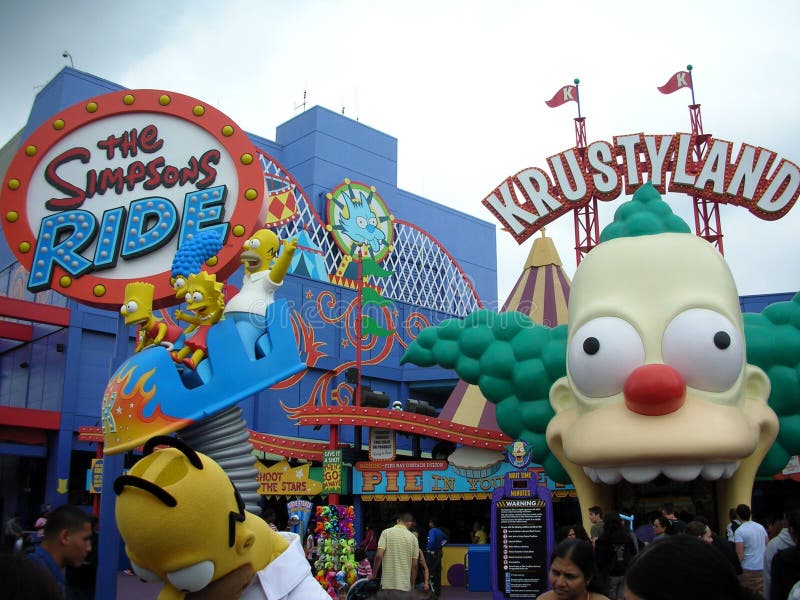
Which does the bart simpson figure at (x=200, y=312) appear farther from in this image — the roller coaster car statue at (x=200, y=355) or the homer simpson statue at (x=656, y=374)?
the homer simpson statue at (x=656, y=374)

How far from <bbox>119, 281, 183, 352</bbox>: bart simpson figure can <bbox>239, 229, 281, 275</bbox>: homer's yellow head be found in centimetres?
122

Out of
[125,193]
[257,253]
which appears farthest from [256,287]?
[125,193]

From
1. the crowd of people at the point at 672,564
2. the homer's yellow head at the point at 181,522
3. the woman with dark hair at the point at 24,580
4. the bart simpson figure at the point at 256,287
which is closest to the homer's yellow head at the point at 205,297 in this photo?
the bart simpson figure at the point at 256,287

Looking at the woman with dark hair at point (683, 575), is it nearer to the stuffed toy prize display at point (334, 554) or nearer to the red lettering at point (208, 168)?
the stuffed toy prize display at point (334, 554)

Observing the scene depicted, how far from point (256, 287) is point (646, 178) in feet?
34.0

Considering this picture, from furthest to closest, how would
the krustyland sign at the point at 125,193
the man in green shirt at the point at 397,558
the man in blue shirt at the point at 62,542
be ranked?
the krustyland sign at the point at 125,193
the man in green shirt at the point at 397,558
the man in blue shirt at the point at 62,542

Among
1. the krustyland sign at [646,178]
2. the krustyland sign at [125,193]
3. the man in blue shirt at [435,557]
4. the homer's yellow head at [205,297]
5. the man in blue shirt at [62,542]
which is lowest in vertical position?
the man in blue shirt at [435,557]

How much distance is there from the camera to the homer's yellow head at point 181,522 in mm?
3189

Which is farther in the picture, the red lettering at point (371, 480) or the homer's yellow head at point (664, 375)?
the red lettering at point (371, 480)

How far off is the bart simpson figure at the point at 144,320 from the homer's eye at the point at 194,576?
6765 millimetres

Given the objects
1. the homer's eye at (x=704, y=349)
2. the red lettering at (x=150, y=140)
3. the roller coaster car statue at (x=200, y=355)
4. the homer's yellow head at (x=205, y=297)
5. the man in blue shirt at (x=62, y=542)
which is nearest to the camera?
the man in blue shirt at (x=62, y=542)

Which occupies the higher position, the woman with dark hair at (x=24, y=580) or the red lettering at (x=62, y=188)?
the red lettering at (x=62, y=188)

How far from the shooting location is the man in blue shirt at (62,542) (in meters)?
4.15

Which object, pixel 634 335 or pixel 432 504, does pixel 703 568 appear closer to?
pixel 634 335
